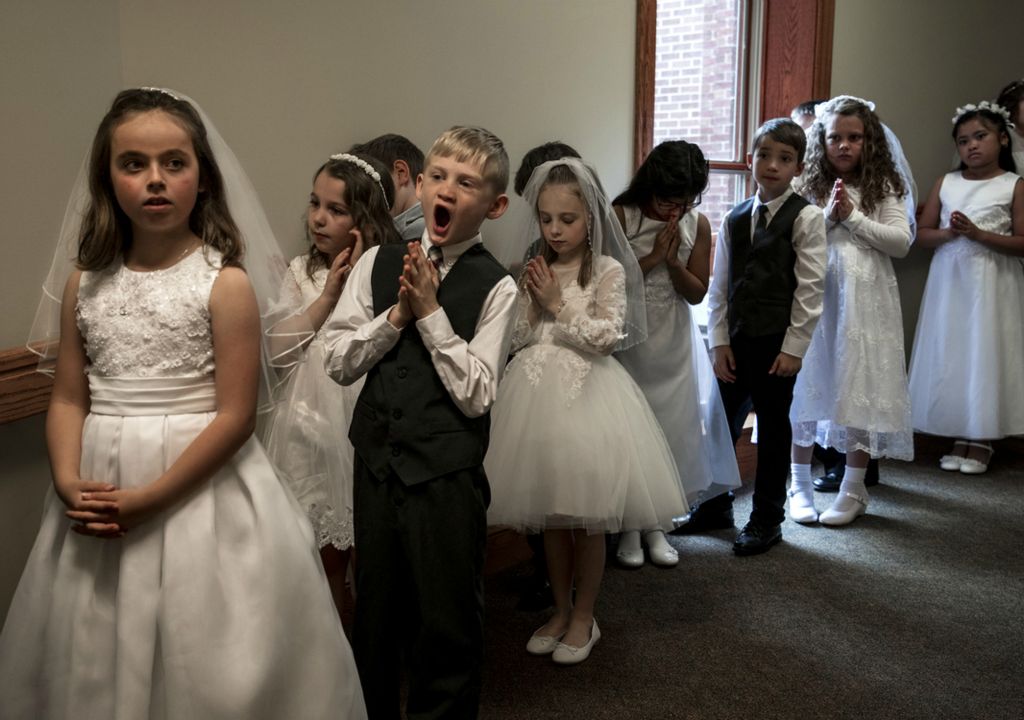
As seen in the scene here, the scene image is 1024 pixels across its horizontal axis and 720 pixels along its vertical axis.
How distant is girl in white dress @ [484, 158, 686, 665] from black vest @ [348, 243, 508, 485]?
584mm

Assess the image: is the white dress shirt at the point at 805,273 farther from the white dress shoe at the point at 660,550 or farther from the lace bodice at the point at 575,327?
the lace bodice at the point at 575,327

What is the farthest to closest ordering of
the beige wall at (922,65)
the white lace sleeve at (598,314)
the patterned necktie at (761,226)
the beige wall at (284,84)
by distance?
the beige wall at (922,65) < the patterned necktie at (761,226) < the white lace sleeve at (598,314) < the beige wall at (284,84)

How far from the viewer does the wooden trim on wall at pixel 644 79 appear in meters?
3.85

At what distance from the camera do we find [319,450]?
89.5 inches

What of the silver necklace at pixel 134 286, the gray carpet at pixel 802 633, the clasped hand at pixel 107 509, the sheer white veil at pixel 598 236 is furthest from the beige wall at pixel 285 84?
the gray carpet at pixel 802 633

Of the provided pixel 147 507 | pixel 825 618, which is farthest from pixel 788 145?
pixel 147 507

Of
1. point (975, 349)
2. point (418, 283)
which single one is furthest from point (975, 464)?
point (418, 283)

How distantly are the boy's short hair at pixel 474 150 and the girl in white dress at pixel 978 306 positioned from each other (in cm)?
344

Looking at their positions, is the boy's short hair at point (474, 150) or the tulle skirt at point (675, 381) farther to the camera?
the tulle skirt at point (675, 381)

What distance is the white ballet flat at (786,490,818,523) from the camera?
3846 millimetres

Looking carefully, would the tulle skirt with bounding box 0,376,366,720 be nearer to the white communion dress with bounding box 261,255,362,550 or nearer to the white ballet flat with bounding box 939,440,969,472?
the white communion dress with bounding box 261,255,362,550

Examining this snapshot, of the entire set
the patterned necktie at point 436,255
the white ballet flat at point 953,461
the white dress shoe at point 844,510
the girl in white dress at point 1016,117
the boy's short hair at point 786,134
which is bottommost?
the white ballet flat at point 953,461

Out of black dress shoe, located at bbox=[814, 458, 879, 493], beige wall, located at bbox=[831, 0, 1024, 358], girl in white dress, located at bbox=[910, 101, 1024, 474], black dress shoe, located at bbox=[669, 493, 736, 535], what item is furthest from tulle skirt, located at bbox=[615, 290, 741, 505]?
beige wall, located at bbox=[831, 0, 1024, 358]
